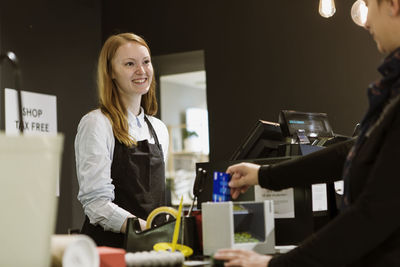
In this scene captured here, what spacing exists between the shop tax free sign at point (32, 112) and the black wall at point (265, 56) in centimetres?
106

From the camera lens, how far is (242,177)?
5.45 ft

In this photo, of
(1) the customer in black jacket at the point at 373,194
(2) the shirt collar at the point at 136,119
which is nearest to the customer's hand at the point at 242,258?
(1) the customer in black jacket at the point at 373,194

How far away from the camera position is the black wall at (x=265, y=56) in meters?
4.00

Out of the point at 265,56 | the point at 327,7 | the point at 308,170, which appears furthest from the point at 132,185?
the point at 265,56

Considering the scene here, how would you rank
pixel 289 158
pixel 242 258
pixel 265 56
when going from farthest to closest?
pixel 265 56 < pixel 289 158 < pixel 242 258

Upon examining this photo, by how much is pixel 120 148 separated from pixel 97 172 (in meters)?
0.20

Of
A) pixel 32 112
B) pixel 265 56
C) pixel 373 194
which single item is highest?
pixel 265 56

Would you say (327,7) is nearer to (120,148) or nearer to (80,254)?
(120,148)

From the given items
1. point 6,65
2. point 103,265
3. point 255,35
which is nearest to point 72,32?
point 6,65

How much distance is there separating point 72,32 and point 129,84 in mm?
2140

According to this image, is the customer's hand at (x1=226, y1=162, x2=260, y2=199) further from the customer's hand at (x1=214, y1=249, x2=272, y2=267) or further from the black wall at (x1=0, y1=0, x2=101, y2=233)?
the black wall at (x1=0, y1=0, x2=101, y2=233)

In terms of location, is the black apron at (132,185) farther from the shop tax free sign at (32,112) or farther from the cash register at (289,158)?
the shop tax free sign at (32,112)

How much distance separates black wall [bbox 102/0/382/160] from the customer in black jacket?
274cm

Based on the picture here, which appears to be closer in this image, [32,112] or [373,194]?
[373,194]
